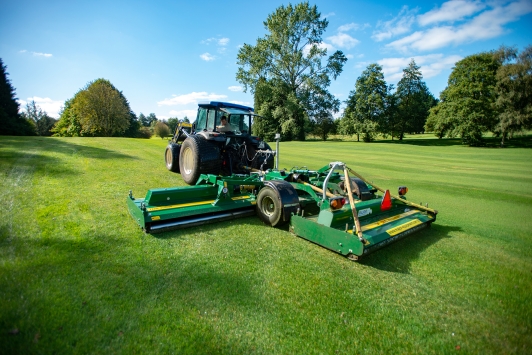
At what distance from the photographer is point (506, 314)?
2.86 m

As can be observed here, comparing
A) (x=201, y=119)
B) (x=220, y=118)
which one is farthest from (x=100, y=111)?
(x=220, y=118)

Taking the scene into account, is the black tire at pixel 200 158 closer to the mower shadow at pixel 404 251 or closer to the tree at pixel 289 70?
the mower shadow at pixel 404 251

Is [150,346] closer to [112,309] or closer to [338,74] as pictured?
[112,309]

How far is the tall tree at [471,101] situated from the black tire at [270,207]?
141 ft

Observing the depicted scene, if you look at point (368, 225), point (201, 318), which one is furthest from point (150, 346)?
point (368, 225)

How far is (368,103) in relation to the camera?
45.4m

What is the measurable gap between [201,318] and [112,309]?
83cm

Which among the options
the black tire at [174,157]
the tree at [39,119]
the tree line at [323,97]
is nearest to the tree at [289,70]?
the tree line at [323,97]

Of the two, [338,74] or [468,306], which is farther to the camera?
[338,74]

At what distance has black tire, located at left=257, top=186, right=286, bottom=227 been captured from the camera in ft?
15.6

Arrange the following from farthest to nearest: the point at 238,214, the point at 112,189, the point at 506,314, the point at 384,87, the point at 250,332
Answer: the point at 384,87 < the point at 112,189 < the point at 238,214 < the point at 506,314 < the point at 250,332

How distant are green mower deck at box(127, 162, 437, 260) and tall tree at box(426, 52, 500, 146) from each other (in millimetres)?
41477

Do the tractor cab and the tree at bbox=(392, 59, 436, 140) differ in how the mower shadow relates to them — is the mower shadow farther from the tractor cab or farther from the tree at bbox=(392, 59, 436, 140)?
the tree at bbox=(392, 59, 436, 140)

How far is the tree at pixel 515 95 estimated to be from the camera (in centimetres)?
3550
